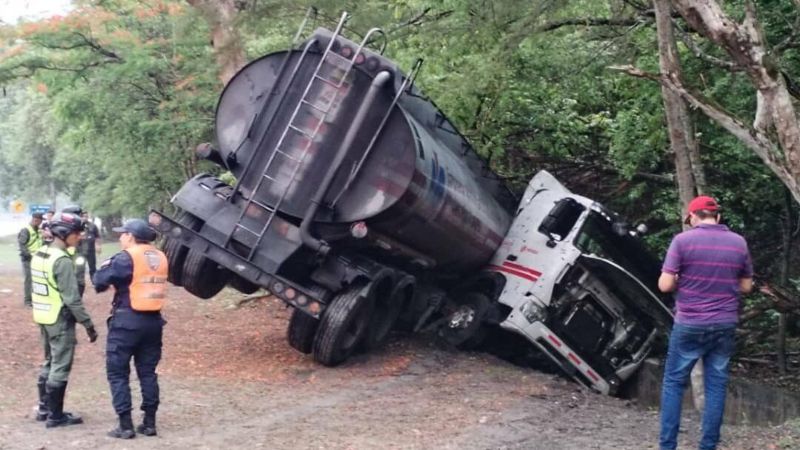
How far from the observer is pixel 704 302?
6.25 metres

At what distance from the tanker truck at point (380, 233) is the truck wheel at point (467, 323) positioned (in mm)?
21

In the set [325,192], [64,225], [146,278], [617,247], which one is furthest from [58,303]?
[617,247]

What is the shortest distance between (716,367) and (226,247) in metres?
5.05

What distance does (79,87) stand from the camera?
23.3 meters

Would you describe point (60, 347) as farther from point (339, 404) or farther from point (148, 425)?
point (339, 404)

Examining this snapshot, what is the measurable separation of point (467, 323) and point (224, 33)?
20.1 feet

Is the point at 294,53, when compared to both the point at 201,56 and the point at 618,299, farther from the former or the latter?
the point at 201,56

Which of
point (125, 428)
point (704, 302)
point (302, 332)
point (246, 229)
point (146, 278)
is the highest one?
point (704, 302)

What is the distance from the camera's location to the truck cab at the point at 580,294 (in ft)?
36.1

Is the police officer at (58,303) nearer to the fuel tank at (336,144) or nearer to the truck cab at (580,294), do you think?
the fuel tank at (336,144)

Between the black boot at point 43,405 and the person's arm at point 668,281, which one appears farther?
the black boot at point 43,405

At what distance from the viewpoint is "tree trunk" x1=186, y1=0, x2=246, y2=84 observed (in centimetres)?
1439

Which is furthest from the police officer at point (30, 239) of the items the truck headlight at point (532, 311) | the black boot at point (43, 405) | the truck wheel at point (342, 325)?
the truck headlight at point (532, 311)

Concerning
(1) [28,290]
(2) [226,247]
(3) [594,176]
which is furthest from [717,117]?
(1) [28,290]
